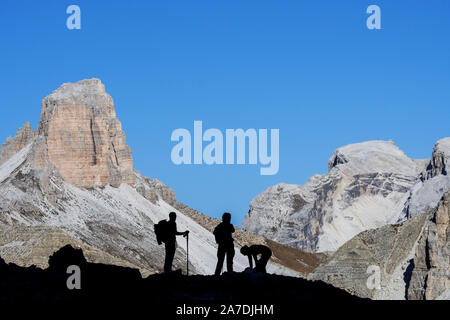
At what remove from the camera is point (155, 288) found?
30188 mm

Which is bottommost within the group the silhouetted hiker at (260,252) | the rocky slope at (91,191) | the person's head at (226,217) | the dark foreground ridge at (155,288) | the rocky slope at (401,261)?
the dark foreground ridge at (155,288)

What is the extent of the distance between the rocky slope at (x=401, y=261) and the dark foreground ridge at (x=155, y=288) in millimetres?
81330

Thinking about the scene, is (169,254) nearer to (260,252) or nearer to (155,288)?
(260,252)

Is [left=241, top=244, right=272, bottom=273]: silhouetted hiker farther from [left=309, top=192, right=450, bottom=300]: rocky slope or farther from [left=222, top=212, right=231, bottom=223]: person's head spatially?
[left=309, top=192, right=450, bottom=300]: rocky slope

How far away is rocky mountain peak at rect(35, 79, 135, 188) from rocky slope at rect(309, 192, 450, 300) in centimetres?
5662

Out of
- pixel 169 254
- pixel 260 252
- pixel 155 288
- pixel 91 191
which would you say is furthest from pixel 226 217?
pixel 91 191

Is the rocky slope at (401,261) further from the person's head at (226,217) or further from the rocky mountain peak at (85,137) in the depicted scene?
the person's head at (226,217)

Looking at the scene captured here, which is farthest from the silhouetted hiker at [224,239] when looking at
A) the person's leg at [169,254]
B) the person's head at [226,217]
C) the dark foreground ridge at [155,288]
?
the dark foreground ridge at [155,288]

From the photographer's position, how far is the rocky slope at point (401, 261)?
11681 centimetres

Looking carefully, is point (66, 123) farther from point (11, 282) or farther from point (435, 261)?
point (11, 282)

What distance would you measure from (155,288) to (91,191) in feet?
452

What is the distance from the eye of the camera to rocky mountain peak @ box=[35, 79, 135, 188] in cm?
17138

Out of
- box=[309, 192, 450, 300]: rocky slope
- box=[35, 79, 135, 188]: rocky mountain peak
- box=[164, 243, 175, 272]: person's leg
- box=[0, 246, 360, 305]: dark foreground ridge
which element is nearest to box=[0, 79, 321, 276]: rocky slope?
box=[35, 79, 135, 188]: rocky mountain peak

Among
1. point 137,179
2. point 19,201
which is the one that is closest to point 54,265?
point 19,201
